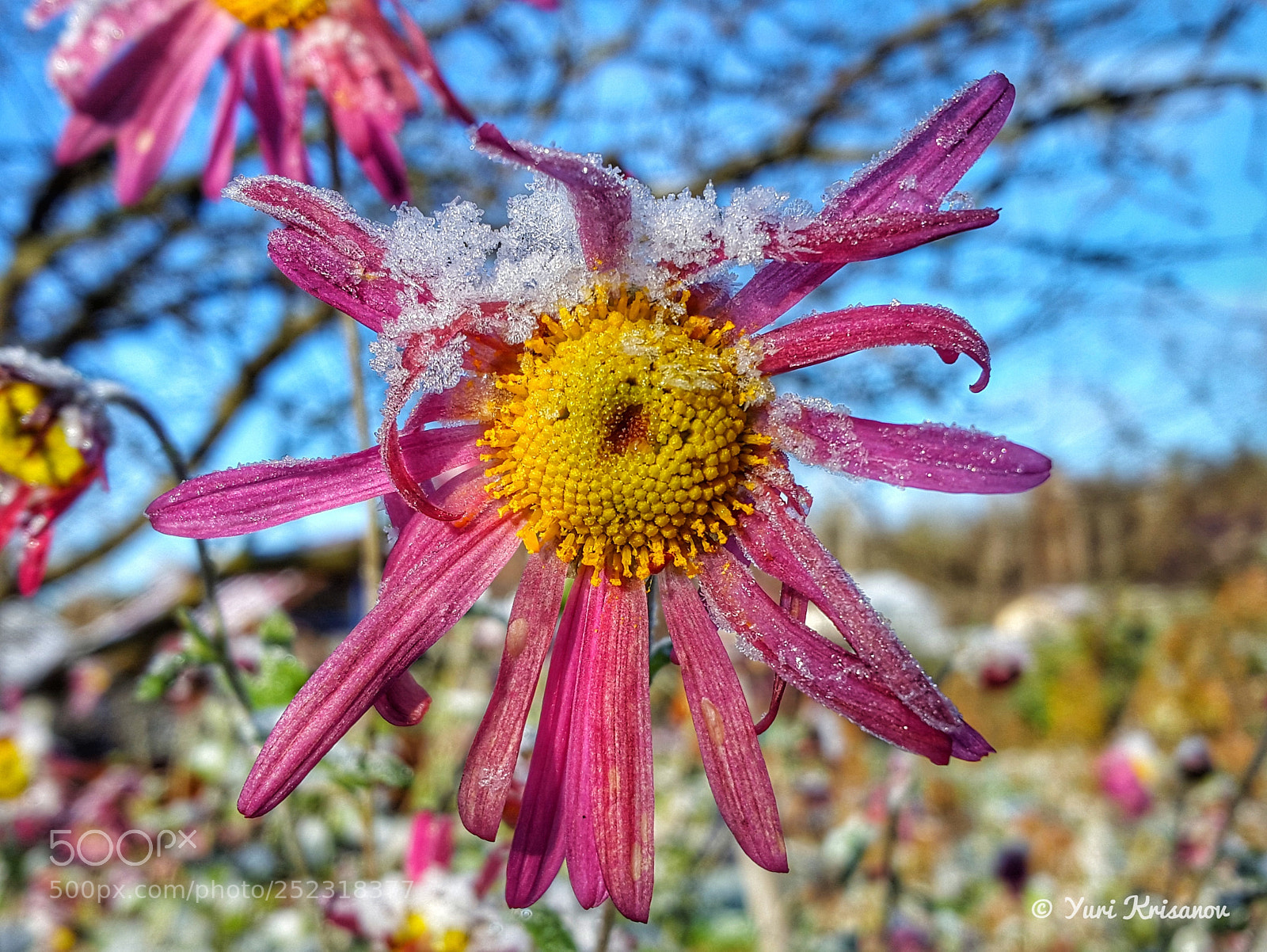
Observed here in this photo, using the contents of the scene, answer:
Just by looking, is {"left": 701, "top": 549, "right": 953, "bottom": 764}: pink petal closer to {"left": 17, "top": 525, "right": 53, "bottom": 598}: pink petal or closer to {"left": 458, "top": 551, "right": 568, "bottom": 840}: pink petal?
{"left": 458, "top": 551, "right": 568, "bottom": 840}: pink petal

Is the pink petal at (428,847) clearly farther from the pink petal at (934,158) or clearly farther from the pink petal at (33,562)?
the pink petal at (934,158)

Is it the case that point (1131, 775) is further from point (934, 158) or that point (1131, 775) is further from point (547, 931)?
point (934, 158)

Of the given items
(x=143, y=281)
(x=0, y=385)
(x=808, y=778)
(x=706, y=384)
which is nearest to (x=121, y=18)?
(x=0, y=385)

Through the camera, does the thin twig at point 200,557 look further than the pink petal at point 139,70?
No
